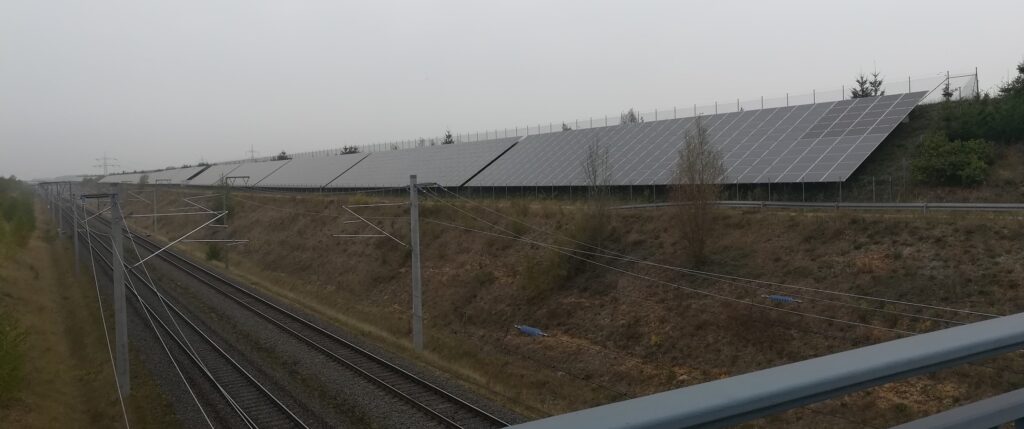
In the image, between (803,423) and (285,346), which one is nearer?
(803,423)

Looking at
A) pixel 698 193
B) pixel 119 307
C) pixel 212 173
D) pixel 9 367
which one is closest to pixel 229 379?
pixel 119 307

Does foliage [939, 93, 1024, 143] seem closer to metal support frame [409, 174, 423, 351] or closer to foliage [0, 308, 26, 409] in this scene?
metal support frame [409, 174, 423, 351]

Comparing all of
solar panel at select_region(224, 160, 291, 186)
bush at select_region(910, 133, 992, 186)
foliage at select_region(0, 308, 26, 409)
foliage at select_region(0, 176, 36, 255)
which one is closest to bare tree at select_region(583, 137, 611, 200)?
bush at select_region(910, 133, 992, 186)

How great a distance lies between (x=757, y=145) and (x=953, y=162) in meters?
8.15

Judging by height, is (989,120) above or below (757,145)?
above

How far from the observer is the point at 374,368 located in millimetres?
20609

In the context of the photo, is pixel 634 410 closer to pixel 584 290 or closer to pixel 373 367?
pixel 373 367

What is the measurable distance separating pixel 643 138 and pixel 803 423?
2704 centimetres

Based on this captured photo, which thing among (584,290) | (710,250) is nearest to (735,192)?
(710,250)

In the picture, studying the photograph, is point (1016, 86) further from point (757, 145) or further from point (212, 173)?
point (212, 173)

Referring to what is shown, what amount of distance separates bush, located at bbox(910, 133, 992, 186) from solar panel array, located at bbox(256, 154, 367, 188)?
54.5m

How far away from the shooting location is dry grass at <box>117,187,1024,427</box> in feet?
57.7

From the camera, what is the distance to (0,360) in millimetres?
16078

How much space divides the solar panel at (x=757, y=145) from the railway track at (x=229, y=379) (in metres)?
17.2
